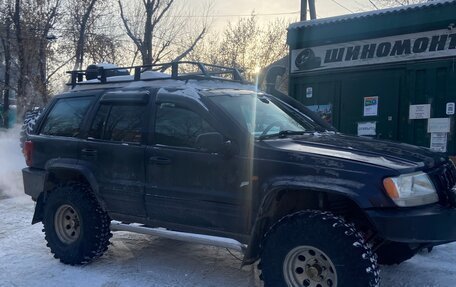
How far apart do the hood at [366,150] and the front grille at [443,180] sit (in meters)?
0.06

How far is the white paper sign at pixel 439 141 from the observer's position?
844cm

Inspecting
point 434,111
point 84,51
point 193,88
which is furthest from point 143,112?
point 84,51

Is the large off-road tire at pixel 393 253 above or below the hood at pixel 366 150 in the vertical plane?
below

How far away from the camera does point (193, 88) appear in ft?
15.0

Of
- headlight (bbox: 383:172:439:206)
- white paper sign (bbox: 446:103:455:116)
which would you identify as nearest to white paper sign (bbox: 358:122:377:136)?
white paper sign (bbox: 446:103:455:116)

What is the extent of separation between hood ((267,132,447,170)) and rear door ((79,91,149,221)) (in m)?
1.37

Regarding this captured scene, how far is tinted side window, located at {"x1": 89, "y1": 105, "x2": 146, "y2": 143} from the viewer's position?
4.71 meters

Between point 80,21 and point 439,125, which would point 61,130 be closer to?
point 439,125

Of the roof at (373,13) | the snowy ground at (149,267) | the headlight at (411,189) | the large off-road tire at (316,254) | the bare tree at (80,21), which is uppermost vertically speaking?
the bare tree at (80,21)

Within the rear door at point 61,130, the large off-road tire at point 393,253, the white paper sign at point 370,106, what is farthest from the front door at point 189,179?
the white paper sign at point 370,106

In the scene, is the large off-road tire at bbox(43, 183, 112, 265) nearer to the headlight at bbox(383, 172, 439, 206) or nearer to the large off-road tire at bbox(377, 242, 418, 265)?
the large off-road tire at bbox(377, 242, 418, 265)

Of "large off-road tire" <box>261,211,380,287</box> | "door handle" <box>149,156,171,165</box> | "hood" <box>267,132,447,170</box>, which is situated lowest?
"large off-road tire" <box>261,211,380,287</box>

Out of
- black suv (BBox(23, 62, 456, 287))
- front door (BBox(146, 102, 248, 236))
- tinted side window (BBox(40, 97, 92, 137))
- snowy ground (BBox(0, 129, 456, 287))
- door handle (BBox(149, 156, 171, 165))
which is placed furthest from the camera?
tinted side window (BBox(40, 97, 92, 137))

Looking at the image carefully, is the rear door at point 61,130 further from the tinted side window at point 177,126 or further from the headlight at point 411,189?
the headlight at point 411,189
